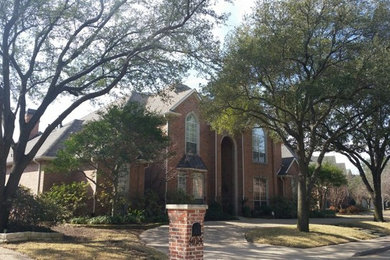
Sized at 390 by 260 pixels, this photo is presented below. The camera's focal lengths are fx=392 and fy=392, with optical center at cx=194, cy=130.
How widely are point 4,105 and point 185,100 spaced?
44.0 ft

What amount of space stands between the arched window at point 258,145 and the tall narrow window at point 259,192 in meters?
1.59

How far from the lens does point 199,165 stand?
1005 inches

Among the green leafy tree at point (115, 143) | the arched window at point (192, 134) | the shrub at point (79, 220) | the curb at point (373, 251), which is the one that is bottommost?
the curb at point (373, 251)

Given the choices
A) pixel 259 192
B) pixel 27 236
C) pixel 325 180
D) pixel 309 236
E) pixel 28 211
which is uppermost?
pixel 325 180

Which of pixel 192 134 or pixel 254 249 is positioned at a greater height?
pixel 192 134

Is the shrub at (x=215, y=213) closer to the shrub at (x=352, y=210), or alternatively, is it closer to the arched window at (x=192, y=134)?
the arched window at (x=192, y=134)

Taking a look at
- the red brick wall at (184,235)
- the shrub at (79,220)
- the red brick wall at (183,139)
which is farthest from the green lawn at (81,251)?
the red brick wall at (183,139)

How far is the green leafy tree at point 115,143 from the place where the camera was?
18531 mm

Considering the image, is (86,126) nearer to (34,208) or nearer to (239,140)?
(34,208)

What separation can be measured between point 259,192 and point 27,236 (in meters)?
20.9

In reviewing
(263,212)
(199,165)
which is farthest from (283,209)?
(199,165)

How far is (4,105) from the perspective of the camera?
1422cm

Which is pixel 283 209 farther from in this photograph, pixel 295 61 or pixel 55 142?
pixel 55 142

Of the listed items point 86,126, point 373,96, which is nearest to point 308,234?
point 373,96
